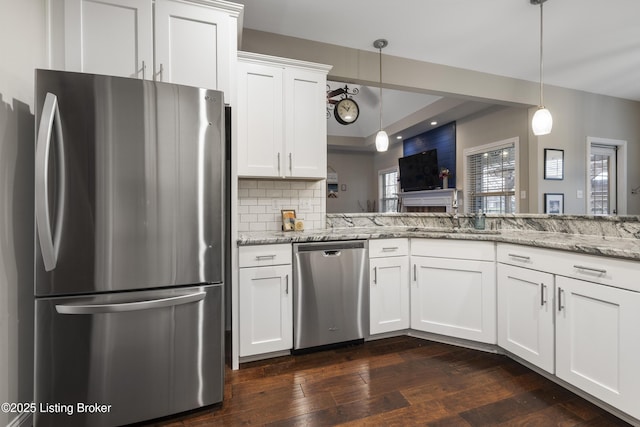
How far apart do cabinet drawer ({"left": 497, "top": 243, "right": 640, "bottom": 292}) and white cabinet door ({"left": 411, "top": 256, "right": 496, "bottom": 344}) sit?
0.21m

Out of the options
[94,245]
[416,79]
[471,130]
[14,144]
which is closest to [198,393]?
[94,245]

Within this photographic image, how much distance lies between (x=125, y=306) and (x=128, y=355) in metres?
0.25

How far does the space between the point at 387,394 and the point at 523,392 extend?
794 mm

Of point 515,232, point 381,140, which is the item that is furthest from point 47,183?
point 515,232

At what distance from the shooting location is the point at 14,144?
1407mm

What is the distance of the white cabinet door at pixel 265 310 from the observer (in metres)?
2.01

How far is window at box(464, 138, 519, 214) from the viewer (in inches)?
179

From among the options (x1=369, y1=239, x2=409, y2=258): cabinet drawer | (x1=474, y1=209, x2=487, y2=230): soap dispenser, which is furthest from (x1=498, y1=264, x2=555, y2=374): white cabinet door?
(x1=369, y1=239, x2=409, y2=258): cabinet drawer

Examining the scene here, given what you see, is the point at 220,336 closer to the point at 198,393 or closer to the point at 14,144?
the point at 198,393

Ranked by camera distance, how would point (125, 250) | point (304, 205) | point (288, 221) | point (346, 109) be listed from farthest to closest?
point (346, 109), point (304, 205), point (288, 221), point (125, 250)

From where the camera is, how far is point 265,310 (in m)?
2.06

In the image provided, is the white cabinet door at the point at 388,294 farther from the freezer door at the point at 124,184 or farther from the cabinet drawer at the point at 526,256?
the freezer door at the point at 124,184

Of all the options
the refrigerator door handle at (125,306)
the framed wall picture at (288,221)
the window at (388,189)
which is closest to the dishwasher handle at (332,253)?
the framed wall picture at (288,221)

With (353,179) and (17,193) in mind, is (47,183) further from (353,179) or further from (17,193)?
(353,179)
